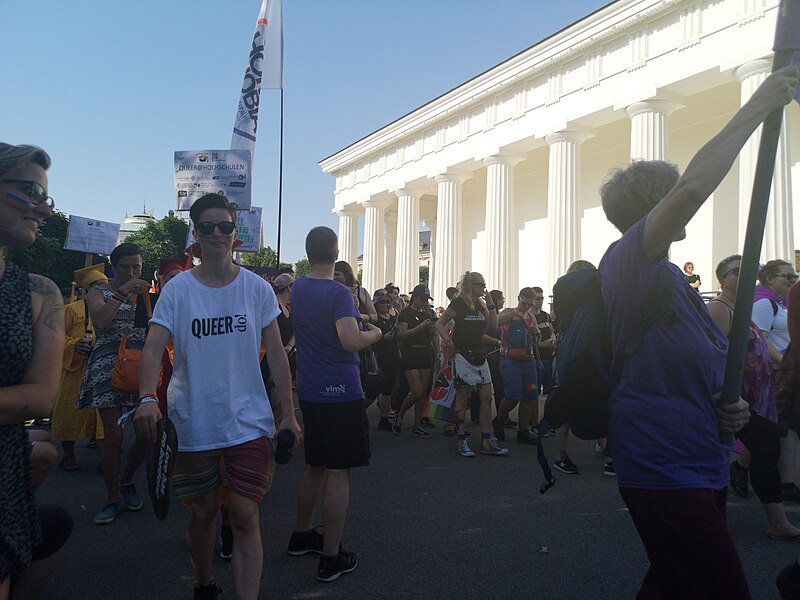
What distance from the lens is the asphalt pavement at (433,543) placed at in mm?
3271

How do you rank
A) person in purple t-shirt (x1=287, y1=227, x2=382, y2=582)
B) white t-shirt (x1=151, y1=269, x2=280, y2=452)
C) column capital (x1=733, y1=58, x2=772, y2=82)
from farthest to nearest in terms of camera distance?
column capital (x1=733, y1=58, x2=772, y2=82) → person in purple t-shirt (x1=287, y1=227, x2=382, y2=582) → white t-shirt (x1=151, y1=269, x2=280, y2=452)

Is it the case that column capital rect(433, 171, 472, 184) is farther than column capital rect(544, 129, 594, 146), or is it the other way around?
column capital rect(433, 171, 472, 184)

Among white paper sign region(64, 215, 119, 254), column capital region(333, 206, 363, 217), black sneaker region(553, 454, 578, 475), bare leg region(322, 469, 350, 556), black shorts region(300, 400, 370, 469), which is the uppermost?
column capital region(333, 206, 363, 217)

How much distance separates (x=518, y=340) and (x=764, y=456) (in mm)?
3332

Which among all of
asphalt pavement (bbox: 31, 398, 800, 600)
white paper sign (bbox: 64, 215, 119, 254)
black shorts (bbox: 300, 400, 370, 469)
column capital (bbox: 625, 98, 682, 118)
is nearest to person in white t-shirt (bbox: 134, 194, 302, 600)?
black shorts (bbox: 300, 400, 370, 469)

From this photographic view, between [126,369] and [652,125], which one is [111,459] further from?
[652,125]

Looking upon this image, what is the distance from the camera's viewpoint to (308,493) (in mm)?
3646

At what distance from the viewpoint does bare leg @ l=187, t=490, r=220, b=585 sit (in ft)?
8.77

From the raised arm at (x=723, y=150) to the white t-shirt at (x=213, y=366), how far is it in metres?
1.93

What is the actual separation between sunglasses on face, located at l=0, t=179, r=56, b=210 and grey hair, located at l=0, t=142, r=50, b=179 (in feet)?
0.12

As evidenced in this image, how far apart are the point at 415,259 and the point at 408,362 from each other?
69.4ft

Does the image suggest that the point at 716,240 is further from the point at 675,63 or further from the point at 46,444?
the point at 46,444

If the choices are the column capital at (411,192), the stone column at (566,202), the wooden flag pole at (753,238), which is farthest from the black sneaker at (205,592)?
the column capital at (411,192)

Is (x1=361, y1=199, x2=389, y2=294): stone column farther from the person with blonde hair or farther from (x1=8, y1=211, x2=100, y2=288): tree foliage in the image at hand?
the person with blonde hair
